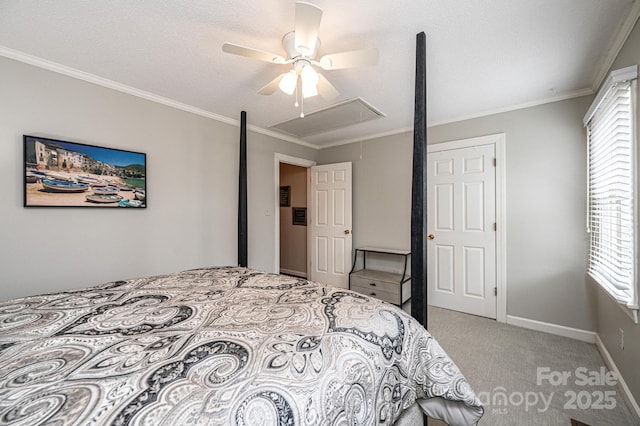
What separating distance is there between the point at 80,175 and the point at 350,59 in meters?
2.34

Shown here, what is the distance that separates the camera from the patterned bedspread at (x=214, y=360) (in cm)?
57

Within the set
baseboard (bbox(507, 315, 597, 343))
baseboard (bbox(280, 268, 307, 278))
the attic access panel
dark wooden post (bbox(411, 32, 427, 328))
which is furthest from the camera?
baseboard (bbox(280, 268, 307, 278))

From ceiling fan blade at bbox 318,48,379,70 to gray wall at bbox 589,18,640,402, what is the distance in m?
1.54

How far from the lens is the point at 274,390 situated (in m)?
0.66

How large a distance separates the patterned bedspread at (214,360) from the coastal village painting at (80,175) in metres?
1.14

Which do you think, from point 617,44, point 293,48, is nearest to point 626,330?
point 617,44

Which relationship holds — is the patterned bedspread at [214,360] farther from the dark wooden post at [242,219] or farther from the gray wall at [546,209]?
the gray wall at [546,209]

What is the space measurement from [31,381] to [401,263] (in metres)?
3.44

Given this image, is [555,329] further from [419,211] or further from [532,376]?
[419,211]

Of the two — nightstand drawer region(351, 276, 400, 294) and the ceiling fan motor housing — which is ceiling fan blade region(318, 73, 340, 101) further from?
nightstand drawer region(351, 276, 400, 294)

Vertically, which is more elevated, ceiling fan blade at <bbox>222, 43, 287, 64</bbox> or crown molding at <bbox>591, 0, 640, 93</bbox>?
crown molding at <bbox>591, 0, 640, 93</bbox>

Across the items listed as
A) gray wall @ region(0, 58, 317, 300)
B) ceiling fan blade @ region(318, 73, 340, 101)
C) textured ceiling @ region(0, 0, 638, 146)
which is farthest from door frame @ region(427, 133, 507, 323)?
gray wall @ region(0, 58, 317, 300)

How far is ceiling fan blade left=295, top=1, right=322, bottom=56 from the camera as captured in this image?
47.8 inches

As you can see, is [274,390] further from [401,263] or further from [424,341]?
[401,263]
